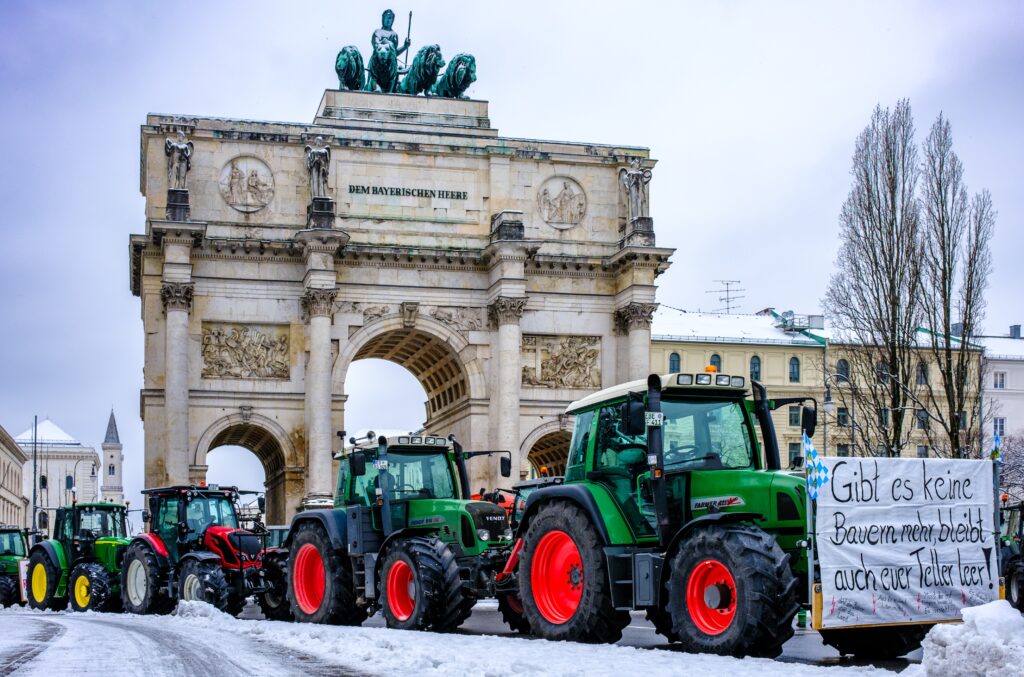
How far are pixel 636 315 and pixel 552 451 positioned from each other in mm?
6934

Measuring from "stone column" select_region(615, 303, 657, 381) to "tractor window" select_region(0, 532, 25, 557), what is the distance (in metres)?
20.1

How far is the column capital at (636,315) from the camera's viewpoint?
1961 inches

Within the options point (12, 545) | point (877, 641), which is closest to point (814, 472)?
point (877, 641)

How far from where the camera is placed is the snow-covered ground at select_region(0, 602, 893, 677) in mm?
13097

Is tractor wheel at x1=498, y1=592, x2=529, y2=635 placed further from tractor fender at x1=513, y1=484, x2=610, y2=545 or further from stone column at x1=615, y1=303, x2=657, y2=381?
stone column at x1=615, y1=303, x2=657, y2=381

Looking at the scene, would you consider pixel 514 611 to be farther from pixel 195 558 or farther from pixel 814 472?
pixel 195 558

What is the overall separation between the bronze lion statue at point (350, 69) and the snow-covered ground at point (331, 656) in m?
33.4

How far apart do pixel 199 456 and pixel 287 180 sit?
9.22 m

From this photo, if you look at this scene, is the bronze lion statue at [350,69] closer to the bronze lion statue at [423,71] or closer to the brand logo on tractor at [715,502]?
the bronze lion statue at [423,71]

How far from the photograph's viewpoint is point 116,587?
29859mm

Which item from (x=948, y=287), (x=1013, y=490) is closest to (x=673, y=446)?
(x=948, y=287)

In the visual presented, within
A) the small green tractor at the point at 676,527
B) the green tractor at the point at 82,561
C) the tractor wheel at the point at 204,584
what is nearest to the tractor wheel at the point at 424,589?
the small green tractor at the point at 676,527

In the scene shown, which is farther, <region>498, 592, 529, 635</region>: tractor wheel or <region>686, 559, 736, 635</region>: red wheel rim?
<region>498, 592, 529, 635</region>: tractor wheel

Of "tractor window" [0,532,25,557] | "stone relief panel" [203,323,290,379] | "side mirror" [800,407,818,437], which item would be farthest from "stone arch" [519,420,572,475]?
"side mirror" [800,407,818,437]
